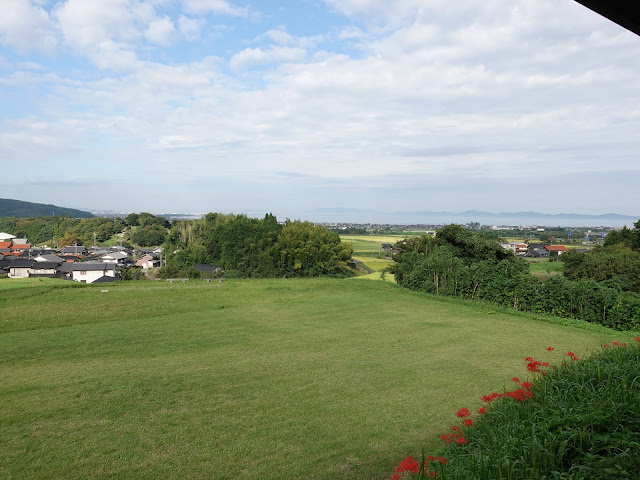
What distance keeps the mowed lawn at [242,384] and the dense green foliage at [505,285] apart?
172cm

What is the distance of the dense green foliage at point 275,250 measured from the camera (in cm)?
3438

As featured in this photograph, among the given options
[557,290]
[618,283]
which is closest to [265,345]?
[557,290]

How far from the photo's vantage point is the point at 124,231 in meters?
89.3

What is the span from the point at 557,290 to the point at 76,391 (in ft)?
43.1

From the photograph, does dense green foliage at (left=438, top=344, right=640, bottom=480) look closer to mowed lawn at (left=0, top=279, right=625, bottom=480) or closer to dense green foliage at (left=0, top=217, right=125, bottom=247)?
mowed lawn at (left=0, top=279, right=625, bottom=480)

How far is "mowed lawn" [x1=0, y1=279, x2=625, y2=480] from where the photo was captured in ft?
12.4

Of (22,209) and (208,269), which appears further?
(22,209)

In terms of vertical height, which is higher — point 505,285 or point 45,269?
point 505,285

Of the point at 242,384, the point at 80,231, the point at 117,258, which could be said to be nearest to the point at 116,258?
the point at 117,258

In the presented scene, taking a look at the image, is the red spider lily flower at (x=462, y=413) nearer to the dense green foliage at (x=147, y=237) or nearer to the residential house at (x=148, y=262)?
the residential house at (x=148, y=262)

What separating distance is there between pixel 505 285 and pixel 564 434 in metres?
12.0

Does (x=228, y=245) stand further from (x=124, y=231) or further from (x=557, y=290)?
(x=124, y=231)

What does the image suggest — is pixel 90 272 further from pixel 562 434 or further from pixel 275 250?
pixel 562 434

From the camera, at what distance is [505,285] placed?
13609 mm
